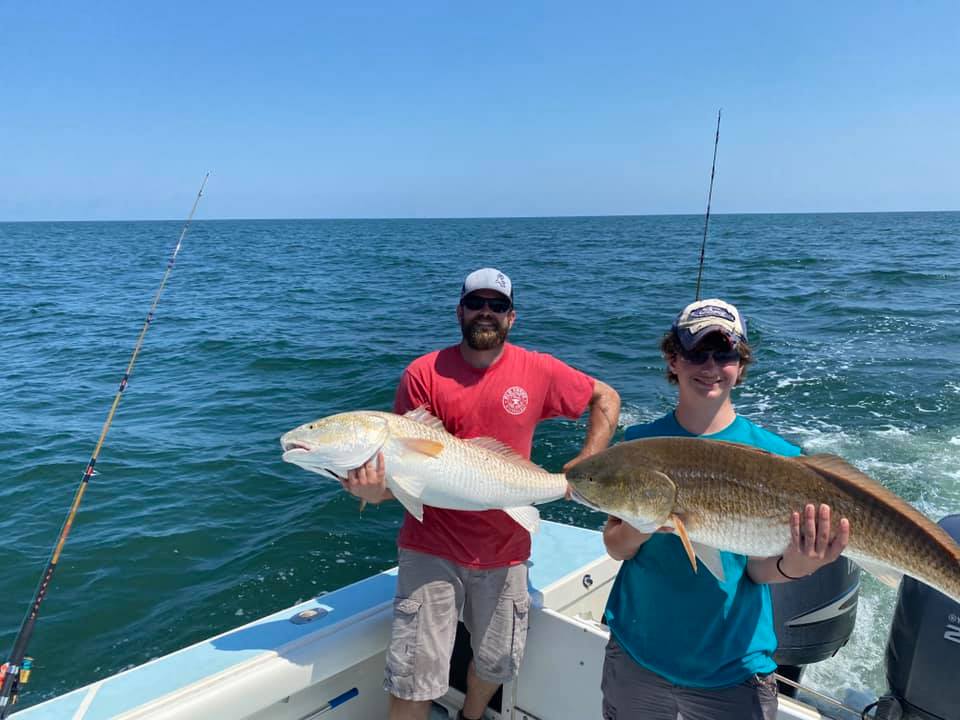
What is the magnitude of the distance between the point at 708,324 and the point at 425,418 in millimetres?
1382

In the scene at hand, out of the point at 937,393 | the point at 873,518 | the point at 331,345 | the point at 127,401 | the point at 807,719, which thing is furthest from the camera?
the point at 331,345

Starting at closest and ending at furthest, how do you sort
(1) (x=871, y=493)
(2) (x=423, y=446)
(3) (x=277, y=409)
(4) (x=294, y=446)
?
(1) (x=871, y=493) < (2) (x=423, y=446) < (4) (x=294, y=446) < (3) (x=277, y=409)

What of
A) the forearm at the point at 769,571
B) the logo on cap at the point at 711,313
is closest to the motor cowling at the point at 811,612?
the forearm at the point at 769,571

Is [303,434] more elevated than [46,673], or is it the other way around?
[303,434]

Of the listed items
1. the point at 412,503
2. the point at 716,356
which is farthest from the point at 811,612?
the point at 412,503

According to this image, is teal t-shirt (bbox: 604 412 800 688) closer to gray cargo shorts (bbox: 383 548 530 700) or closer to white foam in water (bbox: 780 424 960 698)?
gray cargo shorts (bbox: 383 548 530 700)

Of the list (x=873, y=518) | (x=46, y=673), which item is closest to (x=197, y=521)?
(x=46, y=673)

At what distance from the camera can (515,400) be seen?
332cm

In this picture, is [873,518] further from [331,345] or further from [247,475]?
[331,345]

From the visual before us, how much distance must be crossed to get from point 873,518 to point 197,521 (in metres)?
7.16

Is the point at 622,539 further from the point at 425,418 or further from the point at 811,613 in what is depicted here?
the point at 811,613

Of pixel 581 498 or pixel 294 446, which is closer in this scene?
pixel 581 498

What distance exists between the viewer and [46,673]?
523 centimetres

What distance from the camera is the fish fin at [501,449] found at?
306 centimetres
